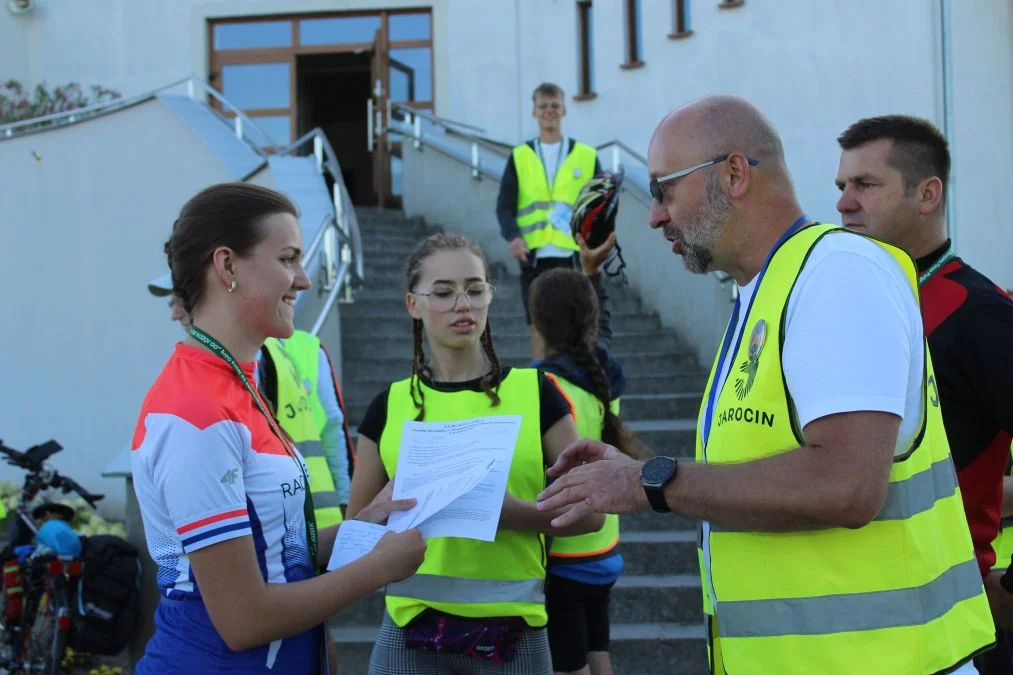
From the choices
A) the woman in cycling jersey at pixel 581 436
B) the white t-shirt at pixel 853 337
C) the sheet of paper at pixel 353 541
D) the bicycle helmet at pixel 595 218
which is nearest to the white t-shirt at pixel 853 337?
the white t-shirt at pixel 853 337

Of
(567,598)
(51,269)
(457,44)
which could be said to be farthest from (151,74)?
(567,598)

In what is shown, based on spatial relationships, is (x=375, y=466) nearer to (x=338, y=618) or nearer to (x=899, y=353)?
(x=899, y=353)

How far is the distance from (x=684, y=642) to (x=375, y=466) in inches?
115

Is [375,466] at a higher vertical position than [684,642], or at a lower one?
higher

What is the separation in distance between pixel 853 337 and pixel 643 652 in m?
4.07

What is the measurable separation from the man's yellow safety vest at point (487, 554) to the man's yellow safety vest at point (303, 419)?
0.92m

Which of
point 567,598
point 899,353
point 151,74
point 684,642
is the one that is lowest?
point 684,642

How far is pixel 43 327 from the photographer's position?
1235 cm

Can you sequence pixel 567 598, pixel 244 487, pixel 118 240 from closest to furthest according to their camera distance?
pixel 244 487 → pixel 567 598 → pixel 118 240

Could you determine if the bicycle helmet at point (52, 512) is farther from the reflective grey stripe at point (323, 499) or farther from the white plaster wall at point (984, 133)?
the white plaster wall at point (984, 133)

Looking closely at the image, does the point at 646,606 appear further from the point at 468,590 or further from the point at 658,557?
the point at 468,590

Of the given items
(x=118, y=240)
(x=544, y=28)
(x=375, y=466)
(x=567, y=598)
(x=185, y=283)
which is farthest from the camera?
(x=544, y=28)

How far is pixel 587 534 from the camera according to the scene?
3.93 m

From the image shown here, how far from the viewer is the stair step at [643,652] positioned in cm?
559
